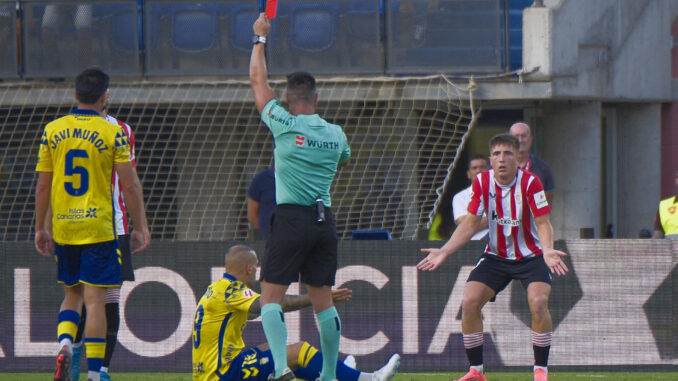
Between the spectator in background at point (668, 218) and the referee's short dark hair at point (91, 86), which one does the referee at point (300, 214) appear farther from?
the spectator in background at point (668, 218)

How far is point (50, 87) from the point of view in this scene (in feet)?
45.3

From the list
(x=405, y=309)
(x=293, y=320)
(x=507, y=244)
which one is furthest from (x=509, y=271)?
(x=293, y=320)

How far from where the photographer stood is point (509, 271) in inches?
313

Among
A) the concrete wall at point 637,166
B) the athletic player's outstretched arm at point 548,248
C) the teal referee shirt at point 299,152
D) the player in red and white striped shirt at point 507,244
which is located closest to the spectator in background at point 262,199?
the player in red and white striped shirt at point 507,244

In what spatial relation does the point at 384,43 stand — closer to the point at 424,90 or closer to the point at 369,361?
the point at 424,90

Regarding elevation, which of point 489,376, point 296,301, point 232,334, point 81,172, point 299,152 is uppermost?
point 299,152

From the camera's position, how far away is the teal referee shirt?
6.97 m

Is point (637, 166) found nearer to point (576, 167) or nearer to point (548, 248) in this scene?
point (576, 167)

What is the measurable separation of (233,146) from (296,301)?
7699 mm

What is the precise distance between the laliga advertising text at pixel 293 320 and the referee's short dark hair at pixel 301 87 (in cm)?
310

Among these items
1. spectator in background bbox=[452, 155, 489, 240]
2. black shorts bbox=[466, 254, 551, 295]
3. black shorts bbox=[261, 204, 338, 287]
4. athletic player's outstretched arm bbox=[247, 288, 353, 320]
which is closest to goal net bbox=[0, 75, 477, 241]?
spectator in background bbox=[452, 155, 489, 240]

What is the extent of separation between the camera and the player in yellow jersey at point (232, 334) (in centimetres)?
689

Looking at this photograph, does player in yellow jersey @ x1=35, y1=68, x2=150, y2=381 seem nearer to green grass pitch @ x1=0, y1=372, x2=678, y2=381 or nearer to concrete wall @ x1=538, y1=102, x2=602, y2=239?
green grass pitch @ x1=0, y1=372, x2=678, y2=381

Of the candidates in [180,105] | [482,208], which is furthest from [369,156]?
[482,208]
